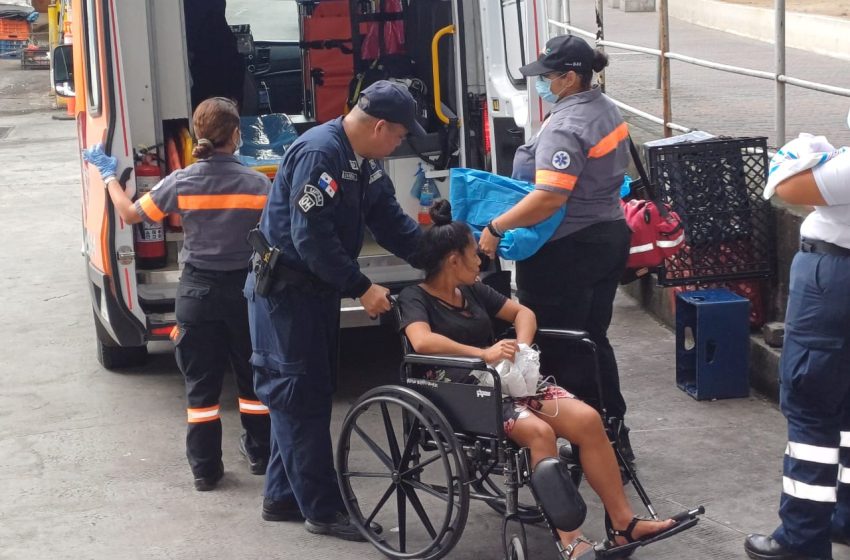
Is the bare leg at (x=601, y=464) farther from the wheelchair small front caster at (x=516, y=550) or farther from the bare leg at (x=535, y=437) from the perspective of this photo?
the wheelchair small front caster at (x=516, y=550)

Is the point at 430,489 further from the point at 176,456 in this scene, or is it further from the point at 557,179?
the point at 176,456

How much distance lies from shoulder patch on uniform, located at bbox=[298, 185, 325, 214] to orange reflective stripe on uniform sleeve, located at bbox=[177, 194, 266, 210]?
826mm

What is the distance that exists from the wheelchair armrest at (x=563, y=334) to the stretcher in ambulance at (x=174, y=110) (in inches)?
56.7

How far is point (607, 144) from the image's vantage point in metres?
4.59

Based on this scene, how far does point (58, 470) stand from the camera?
5156 millimetres

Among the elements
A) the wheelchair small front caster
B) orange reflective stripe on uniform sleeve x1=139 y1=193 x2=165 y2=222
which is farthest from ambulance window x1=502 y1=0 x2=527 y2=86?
the wheelchair small front caster

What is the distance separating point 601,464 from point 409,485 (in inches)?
26.7

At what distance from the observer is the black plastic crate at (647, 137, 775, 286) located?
5.86 metres

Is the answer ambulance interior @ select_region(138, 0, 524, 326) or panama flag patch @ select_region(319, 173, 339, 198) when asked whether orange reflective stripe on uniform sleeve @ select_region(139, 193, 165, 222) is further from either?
panama flag patch @ select_region(319, 173, 339, 198)

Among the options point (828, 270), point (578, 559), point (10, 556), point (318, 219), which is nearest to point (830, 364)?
point (828, 270)

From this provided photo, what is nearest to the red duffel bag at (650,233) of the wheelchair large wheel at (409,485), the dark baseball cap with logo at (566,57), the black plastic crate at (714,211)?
the black plastic crate at (714,211)

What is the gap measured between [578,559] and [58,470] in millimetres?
2496

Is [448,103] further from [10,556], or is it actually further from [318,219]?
[10,556]

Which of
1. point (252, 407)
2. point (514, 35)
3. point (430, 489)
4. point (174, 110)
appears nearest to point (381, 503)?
point (430, 489)
